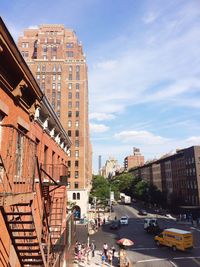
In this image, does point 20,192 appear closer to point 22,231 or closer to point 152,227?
point 22,231

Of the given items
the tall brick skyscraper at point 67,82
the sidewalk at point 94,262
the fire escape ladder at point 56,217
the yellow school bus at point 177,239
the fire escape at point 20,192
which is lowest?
the sidewalk at point 94,262

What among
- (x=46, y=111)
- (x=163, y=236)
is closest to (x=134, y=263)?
(x=163, y=236)

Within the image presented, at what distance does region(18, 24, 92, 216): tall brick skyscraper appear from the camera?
7594cm

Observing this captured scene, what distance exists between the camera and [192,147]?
230ft

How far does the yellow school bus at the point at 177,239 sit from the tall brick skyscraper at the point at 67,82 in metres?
41.3

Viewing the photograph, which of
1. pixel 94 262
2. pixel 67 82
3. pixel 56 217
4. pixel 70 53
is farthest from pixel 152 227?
pixel 70 53

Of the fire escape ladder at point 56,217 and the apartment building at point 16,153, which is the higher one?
the apartment building at point 16,153

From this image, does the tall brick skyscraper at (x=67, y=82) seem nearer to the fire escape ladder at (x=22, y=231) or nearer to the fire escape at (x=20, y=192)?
the fire escape at (x=20, y=192)

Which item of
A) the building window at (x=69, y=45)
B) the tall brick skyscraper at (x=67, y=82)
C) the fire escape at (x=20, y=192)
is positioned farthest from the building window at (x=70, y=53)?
the fire escape at (x=20, y=192)

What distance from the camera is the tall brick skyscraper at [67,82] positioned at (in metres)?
75.9

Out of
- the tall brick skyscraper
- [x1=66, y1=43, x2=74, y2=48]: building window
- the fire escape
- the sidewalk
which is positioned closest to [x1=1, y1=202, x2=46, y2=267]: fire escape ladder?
the fire escape

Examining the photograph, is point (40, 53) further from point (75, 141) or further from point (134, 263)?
point (134, 263)

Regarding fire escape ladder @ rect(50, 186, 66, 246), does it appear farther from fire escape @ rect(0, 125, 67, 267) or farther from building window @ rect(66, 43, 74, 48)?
building window @ rect(66, 43, 74, 48)

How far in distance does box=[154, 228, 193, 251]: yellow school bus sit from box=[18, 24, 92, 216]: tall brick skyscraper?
41.3m
